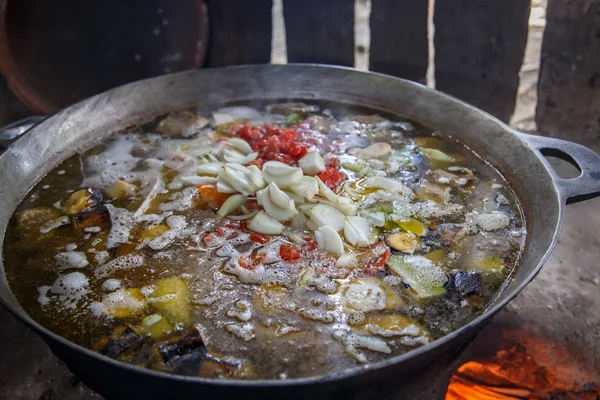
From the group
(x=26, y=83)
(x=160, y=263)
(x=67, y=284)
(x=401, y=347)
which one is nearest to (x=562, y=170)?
(x=401, y=347)

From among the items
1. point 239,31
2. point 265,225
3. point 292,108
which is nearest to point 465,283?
point 265,225

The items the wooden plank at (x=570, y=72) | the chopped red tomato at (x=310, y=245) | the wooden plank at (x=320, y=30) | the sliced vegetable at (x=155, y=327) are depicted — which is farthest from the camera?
the wooden plank at (x=320, y=30)

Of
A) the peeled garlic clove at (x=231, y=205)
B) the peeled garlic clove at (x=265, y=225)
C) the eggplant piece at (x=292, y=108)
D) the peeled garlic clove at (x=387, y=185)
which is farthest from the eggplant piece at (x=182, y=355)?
the eggplant piece at (x=292, y=108)

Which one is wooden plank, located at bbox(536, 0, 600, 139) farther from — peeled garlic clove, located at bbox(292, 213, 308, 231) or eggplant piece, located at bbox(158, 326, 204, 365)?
eggplant piece, located at bbox(158, 326, 204, 365)

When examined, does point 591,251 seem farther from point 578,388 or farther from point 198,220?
point 198,220

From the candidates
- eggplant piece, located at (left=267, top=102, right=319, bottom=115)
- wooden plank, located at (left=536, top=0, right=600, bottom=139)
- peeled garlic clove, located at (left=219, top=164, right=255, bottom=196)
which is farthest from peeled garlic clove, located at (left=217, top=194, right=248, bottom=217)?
wooden plank, located at (left=536, top=0, right=600, bottom=139)

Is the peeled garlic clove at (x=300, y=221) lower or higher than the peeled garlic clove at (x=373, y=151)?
lower

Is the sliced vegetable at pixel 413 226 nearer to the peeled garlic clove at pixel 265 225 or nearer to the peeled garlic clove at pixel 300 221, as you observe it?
the peeled garlic clove at pixel 300 221

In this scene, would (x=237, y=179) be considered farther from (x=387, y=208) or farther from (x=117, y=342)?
(x=117, y=342)

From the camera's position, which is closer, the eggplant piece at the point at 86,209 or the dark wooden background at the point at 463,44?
the eggplant piece at the point at 86,209
